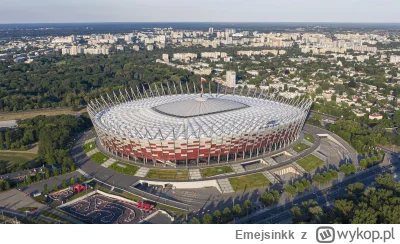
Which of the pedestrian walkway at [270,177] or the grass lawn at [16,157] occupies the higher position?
the pedestrian walkway at [270,177]

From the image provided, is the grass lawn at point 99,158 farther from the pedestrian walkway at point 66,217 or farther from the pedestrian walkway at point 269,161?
the pedestrian walkway at point 269,161

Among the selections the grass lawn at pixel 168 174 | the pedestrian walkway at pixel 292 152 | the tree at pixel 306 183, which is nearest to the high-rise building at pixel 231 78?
the pedestrian walkway at pixel 292 152

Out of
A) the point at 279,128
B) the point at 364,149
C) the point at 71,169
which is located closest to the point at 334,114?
the point at 364,149

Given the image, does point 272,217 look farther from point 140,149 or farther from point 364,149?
point 364,149

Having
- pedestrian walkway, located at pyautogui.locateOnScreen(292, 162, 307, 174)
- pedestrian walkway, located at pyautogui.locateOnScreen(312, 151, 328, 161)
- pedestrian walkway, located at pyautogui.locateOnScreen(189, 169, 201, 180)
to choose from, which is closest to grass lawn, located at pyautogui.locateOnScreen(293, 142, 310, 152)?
pedestrian walkway, located at pyautogui.locateOnScreen(312, 151, 328, 161)

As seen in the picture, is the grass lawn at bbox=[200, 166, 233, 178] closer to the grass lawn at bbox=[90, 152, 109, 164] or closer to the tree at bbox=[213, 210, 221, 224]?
the tree at bbox=[213, 210, 221, 224]

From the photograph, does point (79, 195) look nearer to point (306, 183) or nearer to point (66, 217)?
point (66, 217)
